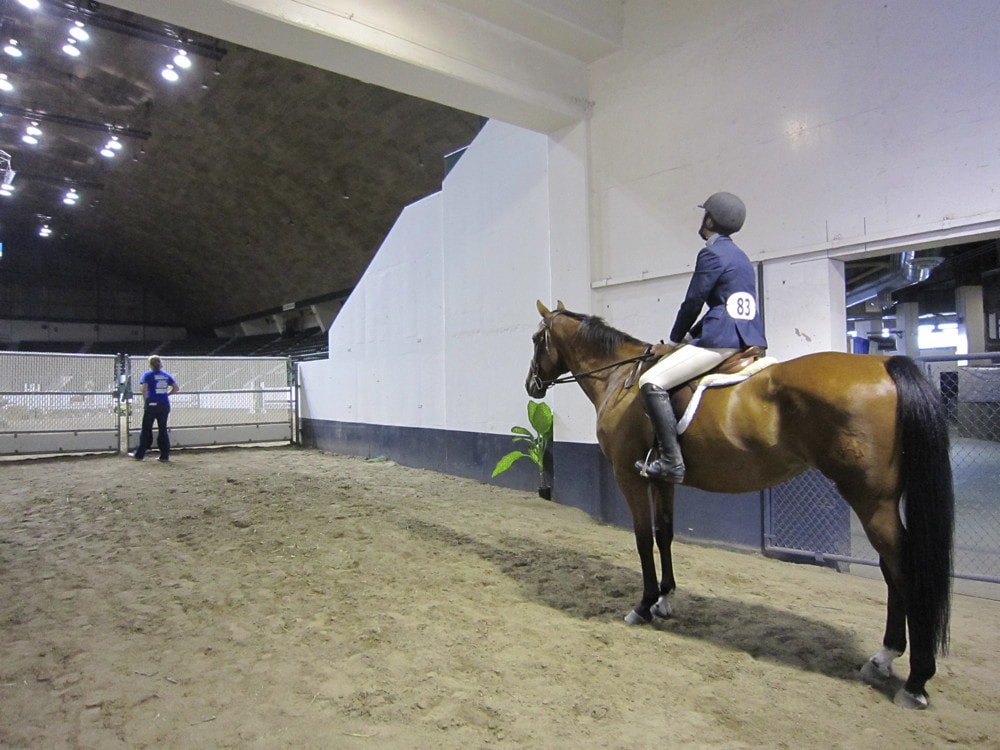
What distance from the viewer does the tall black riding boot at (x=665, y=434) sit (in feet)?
9.12

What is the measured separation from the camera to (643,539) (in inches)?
121

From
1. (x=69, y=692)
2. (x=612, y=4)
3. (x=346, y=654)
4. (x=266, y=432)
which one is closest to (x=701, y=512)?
(x=346, y=654)

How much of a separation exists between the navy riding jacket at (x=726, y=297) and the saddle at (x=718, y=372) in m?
0.04

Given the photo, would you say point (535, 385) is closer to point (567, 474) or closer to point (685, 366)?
point (685, 366)

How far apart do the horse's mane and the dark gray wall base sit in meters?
1.79

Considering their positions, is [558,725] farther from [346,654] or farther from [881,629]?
[881,629]

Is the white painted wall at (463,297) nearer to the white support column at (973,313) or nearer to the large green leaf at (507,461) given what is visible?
→ the large green leaf at (507,461)

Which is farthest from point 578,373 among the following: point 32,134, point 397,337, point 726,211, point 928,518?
point 32,134

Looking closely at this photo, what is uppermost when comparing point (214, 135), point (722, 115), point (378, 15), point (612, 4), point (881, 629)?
point (214, 135)

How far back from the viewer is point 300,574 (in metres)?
3.85

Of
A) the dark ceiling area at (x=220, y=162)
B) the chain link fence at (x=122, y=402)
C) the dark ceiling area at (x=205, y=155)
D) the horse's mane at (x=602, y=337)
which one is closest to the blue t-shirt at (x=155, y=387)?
the chain link fence at (x=122, y=402)

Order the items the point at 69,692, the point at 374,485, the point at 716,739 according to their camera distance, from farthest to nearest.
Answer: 1. the point at 374,485
2. the point at 69,692
3. the point at 716,739

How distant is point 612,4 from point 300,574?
5497 mm

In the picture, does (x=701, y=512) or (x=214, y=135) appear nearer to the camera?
(x=701, y=512)
